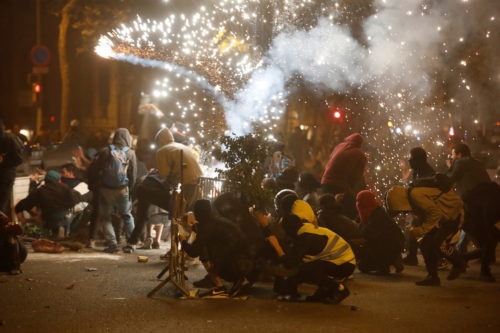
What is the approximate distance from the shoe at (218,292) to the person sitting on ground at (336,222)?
2353mm

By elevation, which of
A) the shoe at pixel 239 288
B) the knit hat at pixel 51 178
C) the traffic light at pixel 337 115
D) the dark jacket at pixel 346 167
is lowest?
the shoe at pixel 239 288

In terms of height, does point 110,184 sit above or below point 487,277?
above

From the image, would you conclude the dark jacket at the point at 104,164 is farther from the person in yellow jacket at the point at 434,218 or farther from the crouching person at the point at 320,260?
→ the person in yellow jacket at the point at 434,218

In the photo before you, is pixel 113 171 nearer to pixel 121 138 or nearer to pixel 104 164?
pixel 104 164

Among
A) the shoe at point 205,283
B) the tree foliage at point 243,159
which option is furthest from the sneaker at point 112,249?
the shoe at point 205,283

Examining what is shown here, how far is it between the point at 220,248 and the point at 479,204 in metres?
4.06

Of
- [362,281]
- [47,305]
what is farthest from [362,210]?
[47,305]

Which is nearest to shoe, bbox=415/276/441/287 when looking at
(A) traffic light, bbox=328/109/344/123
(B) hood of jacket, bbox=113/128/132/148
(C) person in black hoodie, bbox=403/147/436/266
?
(C) person in black hoodie, bbox=403/147/436/266

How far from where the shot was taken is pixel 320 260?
7781mm

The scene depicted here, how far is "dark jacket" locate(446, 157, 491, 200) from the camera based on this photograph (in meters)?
10.1

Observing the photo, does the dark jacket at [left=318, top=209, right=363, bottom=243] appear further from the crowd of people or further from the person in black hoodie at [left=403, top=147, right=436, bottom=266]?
the person in black hoodie at [left=403, top=147, right=436, bottom=266]

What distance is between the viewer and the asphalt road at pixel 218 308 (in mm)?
6672

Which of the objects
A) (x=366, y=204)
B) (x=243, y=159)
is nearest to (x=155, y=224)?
(x=243, y=159)

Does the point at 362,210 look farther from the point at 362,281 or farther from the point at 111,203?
the point at 111,203
